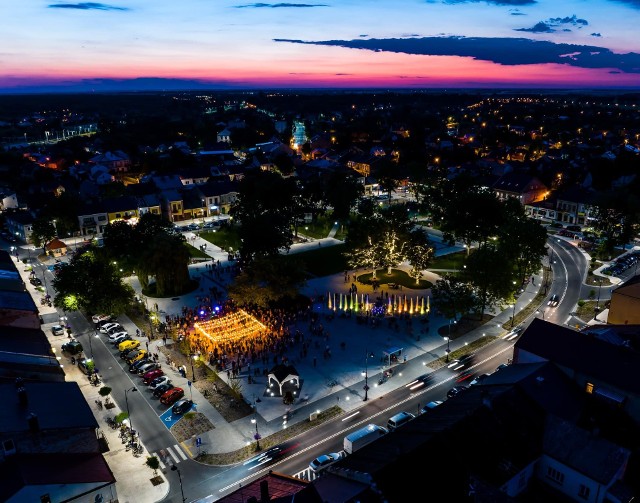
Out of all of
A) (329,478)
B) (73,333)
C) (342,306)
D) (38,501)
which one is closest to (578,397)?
(329,478)

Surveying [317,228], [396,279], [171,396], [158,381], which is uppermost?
[317,228]

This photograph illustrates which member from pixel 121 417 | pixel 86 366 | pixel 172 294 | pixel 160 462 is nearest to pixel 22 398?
pixel 121 417

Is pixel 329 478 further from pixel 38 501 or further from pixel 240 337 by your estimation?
pixel 240 337

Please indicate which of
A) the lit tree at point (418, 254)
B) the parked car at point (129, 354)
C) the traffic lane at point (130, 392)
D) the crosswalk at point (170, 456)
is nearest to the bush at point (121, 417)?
the traffic lane at point (130, 392)

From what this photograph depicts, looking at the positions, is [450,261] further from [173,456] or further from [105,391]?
[105,391]

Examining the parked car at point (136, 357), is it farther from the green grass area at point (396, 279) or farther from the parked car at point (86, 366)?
the green grass area at point (396, 279)

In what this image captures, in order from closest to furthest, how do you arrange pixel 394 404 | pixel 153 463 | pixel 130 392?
pixel 153 463 → pixel 394 404 → pixel 130 392

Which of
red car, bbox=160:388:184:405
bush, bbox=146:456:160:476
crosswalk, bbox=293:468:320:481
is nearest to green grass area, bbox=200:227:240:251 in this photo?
red car, bbox=160:388:184:405
